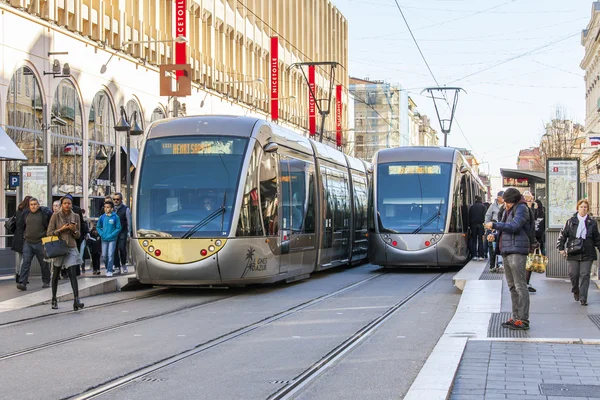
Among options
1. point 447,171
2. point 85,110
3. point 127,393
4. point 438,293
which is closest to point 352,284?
point 438,293

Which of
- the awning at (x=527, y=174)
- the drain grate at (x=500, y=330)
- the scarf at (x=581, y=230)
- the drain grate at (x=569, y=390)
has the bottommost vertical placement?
the drain grate at (x=500, y=330)

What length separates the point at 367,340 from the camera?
35.1 feet

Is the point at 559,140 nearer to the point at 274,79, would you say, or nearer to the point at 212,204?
the point at 274,79

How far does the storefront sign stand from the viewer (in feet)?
65.4

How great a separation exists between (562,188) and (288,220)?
5239 mm

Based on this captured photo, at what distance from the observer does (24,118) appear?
2634 cm

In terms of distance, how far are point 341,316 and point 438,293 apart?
443 cm

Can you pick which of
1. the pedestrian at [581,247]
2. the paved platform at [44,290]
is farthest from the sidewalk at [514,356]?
the paved platform at [44,290]

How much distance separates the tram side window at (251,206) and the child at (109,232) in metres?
4.14

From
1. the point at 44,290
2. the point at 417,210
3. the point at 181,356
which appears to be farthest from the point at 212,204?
the point at 417,210

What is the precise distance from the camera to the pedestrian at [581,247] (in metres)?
14.0

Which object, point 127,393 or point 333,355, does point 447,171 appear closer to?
point 333,355

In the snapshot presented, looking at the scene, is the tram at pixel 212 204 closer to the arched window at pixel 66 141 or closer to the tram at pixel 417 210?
the tram at pixel 417 210

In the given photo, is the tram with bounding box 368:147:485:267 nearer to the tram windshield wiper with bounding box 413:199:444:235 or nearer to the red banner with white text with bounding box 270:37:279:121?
the tram windshield wiper with bounding box 413:199:444:235
